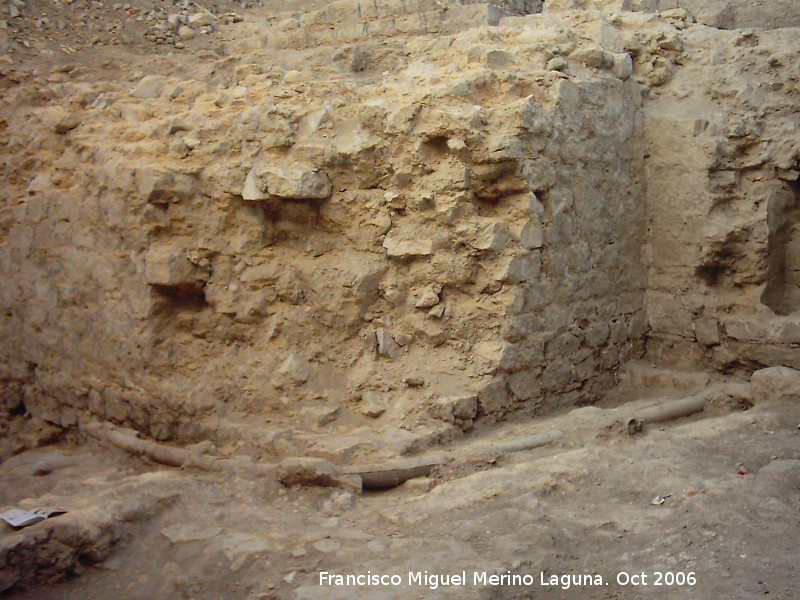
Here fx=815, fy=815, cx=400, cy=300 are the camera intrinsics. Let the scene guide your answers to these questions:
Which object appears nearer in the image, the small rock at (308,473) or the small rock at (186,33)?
the small rock at (308,473)

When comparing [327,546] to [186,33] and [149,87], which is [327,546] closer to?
[149,87]

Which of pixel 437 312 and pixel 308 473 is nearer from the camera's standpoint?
pixel 308 473

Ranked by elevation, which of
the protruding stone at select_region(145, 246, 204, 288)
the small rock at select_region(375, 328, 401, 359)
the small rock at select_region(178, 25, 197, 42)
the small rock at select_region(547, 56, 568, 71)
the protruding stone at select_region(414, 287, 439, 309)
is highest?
the small rock at select_region(178, 25, 197, 42)

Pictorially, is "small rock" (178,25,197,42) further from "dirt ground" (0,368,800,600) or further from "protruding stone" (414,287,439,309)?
"dirt ground" (0,368,800,600)

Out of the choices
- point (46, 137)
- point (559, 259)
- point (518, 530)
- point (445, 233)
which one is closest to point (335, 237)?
point (445, 233)

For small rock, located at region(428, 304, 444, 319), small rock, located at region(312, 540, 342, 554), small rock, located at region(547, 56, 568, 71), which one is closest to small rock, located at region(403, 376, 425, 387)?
small rock, located at region(428, 304, 444, 319)

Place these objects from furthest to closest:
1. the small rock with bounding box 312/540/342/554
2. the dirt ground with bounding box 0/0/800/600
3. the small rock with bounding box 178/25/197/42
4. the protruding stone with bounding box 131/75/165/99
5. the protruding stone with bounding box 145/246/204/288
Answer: the small rock with bounding box 178/25/197/42 → the protruding stone with bounding box 131/75/165/99 → the protruding stone with bounding box 145/246/204/288 → the small rock with bounding box 312/540/342/554 → the dirt ground with bounding box 0/0/800/600

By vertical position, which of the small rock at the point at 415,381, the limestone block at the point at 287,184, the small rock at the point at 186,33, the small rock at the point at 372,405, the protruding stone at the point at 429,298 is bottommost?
the small rock at the point at 372,405

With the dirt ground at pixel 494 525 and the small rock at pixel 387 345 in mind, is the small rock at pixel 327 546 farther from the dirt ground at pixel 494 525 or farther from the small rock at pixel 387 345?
the small rock at pixel 387 345

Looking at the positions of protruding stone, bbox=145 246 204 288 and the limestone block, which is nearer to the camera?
the limestone block

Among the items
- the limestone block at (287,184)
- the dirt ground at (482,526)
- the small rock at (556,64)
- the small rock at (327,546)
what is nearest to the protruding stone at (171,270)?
the limestone block at (287,184)

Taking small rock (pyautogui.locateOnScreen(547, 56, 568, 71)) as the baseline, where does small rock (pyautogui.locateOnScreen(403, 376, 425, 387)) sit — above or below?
below

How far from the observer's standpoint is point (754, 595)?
321 cm

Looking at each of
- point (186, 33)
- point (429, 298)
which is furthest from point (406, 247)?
point (186, 33)
